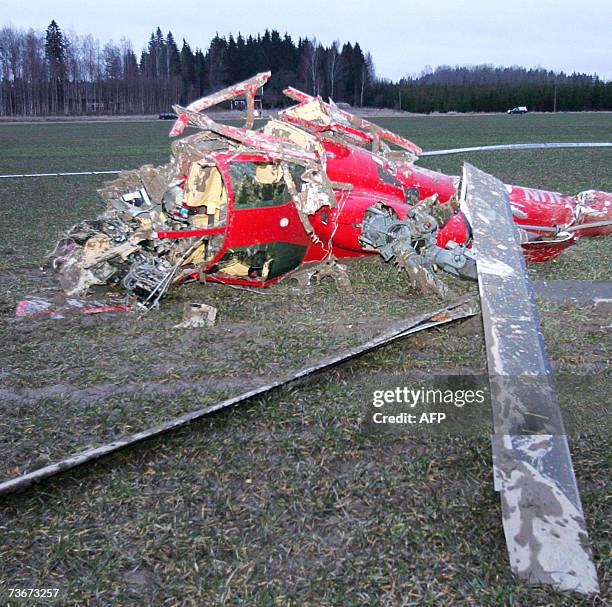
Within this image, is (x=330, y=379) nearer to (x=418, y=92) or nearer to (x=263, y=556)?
(x=263, y=556)

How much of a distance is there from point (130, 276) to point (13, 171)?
56.3 feet

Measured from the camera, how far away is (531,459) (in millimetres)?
A: 2559

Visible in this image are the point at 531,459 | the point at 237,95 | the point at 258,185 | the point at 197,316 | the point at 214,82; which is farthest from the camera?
the point at 214,82

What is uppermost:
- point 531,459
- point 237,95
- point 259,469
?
point 237,95

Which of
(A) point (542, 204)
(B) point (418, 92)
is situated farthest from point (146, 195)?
(B) point (418, 92)

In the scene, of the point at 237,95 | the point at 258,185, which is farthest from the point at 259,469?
the point at 237,95

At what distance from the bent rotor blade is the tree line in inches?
2838

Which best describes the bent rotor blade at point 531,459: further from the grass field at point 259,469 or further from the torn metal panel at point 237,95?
the torn metal panel at point 237,95

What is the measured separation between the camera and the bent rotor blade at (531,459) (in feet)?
8.13

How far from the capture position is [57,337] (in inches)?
238

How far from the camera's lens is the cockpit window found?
6406 millimetres

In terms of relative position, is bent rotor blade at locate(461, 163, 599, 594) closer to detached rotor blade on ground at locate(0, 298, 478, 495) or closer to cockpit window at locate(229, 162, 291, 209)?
detached rotor blade on ground at locate(0, 298, 478, 495)

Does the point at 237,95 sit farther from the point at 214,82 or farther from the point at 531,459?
the point at 214,82

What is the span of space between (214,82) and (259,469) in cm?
9524
